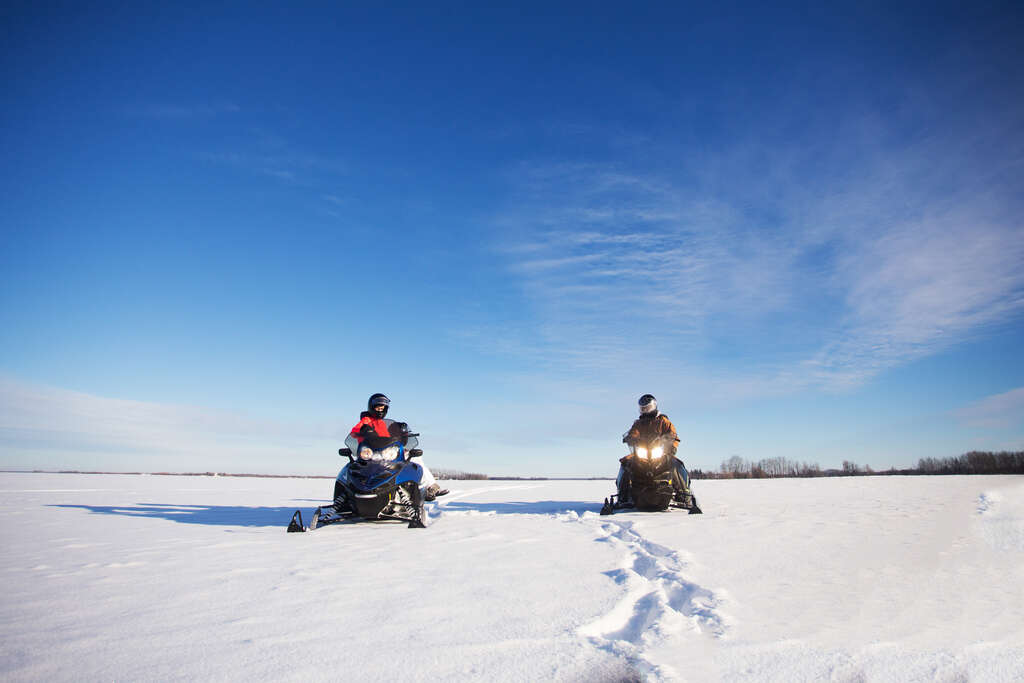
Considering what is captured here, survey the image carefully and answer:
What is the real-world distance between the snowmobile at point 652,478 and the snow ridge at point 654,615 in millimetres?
4111

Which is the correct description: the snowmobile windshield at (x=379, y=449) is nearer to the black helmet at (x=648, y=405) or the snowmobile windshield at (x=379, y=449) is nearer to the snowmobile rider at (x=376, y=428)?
the snowmobile rider at (x=376, y=428)

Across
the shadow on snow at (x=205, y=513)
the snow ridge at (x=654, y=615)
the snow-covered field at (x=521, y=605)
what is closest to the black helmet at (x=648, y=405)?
the snow-covered field at (x=521, y=605)

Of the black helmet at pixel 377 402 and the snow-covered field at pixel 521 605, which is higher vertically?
the black helmet at pixel 377 402

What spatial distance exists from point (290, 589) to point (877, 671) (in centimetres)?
383

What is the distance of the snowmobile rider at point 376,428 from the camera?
7.68 metres

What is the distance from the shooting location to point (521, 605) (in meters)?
3.65

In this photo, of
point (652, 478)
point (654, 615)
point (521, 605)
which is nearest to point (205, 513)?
point (652, 478)

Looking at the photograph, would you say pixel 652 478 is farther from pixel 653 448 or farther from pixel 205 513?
pixel 205 513

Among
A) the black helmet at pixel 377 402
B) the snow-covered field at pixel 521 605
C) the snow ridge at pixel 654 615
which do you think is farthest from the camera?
the black helmet at pixel 377 402

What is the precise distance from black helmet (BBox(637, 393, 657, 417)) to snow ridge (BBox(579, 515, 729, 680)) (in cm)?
511

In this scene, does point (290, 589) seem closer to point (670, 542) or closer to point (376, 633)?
point (376, 633)

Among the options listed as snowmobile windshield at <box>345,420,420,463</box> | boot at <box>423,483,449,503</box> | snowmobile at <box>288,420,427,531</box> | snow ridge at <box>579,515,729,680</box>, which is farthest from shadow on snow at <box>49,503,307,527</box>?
snow ridge at <box>579,515,729,680</box>

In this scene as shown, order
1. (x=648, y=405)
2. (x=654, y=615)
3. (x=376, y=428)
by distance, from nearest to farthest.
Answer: (x=654, y=615), (x=376, y=428), (x=648, y=405)

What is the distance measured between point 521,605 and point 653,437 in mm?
6077
